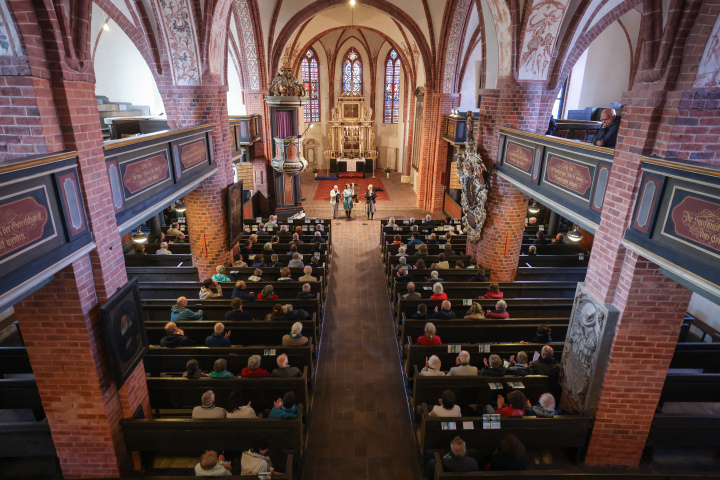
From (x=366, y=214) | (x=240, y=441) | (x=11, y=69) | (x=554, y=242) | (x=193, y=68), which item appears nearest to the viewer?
(x=11, y=69)

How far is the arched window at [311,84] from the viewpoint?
25.2 meters

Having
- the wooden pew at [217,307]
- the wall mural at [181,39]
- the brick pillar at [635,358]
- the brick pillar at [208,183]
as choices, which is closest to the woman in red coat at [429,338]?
the wooden pew at [217,307]

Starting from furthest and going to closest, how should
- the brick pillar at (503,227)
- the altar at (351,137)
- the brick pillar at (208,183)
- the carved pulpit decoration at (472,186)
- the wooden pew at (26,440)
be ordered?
the altar at (351,137)
the carved pulpit decoration at (472,186)
the brick pillar at (503,227)
the brick pillar at (208,183)
the wooden pew at (26,440)

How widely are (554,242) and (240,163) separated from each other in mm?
11934

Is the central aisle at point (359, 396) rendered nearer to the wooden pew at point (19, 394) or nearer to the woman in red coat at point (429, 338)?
the woman in red coat at point (429, 338)

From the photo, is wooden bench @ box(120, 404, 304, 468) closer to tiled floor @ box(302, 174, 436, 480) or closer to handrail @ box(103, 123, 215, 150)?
tiled floor @ box(302, 174, 436, 480)

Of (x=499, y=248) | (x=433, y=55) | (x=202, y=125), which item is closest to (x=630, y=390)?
(x=499, y=248)

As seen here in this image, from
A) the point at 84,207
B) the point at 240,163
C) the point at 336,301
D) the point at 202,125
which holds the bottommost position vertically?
the point at 336,301

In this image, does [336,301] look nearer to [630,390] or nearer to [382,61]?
[630,390]

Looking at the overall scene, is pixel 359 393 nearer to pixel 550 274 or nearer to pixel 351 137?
pixel 550 274

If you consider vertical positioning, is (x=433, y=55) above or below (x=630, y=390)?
above

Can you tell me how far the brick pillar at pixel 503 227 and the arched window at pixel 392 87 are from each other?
724 inches

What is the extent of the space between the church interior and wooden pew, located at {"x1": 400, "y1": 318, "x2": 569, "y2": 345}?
0.04 meters

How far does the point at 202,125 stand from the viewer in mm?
7711
